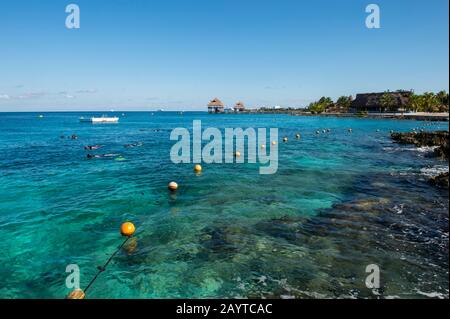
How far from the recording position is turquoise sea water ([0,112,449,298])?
9.60 metres

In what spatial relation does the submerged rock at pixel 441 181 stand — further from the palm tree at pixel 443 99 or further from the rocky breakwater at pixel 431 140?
the palm tree at pixel 443 99

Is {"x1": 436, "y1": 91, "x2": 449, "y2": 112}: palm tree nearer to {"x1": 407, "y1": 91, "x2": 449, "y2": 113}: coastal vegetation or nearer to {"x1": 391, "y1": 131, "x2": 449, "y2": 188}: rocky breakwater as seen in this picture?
{"x1": 407, "y1": 91, "x2": 449, "y2": 113}: coastal vegetation

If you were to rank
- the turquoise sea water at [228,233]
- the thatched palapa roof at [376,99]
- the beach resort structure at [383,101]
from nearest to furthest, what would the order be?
the turquoise sea water at [228,233]
the thatched palapa roof at [376,99]
the beach resort structure at [383,101]

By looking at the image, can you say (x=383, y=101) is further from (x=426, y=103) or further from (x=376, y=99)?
(x=426, y=103)

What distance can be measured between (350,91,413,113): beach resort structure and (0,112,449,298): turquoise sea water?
10185 cm

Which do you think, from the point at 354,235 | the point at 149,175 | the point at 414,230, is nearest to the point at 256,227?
the point at 354,235

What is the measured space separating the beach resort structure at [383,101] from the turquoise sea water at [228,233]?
102 metres

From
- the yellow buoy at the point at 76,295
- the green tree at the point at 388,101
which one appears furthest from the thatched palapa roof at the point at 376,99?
the yellow buoy at the point at 76,295

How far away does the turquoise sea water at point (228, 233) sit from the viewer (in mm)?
9602

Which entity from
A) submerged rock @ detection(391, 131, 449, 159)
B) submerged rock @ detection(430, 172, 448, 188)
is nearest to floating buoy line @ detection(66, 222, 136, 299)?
submerged rock @ detection(430, 172, 448, 188)

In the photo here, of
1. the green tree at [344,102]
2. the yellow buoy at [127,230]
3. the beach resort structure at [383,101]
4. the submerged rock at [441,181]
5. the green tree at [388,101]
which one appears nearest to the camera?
the yellow buoy at [127,230]

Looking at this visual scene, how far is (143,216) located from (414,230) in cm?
1308

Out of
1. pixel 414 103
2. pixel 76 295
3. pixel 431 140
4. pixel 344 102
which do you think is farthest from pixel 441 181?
pixel 344 102

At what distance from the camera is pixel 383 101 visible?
373 feet
